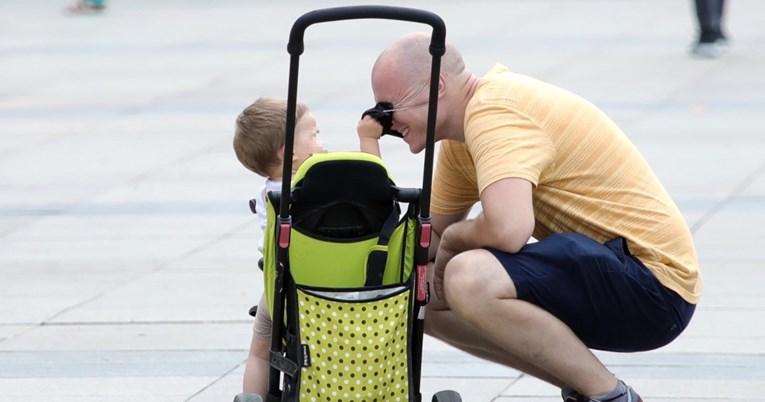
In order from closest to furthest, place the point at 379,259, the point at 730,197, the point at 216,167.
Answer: the point at 379,259 → the point at 730,197 → the point at 216,167

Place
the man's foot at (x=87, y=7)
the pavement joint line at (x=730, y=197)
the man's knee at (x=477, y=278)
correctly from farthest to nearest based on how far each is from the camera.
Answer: the man's foot at (x=87, y=7) → the pavement joint line at (x=730, y=197) → the man's knee at (x=477, y=278)

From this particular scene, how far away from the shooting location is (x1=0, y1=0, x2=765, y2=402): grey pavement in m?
4.98

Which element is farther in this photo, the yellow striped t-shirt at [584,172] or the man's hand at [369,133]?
the man's hand at [369,133]

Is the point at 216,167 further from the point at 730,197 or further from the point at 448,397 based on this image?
the point at 448,397

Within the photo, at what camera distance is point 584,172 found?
3.85 metres

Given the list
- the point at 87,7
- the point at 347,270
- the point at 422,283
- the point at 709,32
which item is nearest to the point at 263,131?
the point at 347,270

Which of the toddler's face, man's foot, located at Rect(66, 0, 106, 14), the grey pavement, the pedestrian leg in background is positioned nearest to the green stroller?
the toddler's face

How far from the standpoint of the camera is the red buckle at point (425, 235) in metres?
3.64

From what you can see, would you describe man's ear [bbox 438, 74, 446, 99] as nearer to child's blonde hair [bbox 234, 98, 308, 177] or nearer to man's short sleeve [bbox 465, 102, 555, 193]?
man's short sleeve [bbox 465, 102, 555, 193]

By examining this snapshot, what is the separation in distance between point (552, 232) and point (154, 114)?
6.78 metres

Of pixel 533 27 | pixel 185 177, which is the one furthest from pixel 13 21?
pixel 185 177

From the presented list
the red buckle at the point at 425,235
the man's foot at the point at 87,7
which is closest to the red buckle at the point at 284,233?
the red buckle at the point at 425,235

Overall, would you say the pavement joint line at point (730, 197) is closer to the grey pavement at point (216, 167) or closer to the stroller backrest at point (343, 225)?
the grey pavement at point (216, 167)

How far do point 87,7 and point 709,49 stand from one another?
8.13 m
